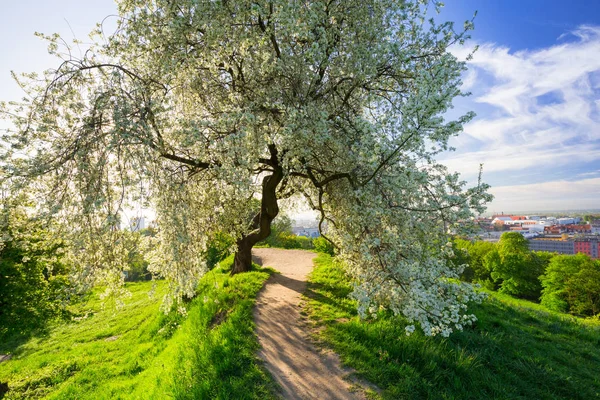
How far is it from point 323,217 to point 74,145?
786 centimetres

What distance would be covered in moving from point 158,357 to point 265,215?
607 centimetres

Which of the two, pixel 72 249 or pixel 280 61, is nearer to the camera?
pixel 72 249

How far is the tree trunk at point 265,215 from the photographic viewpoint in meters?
10.5

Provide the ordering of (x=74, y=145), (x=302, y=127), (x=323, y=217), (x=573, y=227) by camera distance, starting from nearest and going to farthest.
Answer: (x=74, y=145)
(x=302, y=127)
(x=323, y=217)
(x=573, y=227)

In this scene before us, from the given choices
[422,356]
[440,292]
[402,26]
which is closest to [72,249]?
[440,292]

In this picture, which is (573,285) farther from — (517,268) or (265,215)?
(265,215)

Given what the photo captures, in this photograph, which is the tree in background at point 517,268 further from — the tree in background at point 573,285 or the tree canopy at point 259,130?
the tree canopy at point 259,130

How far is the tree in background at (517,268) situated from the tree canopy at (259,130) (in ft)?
133

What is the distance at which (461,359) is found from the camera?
23.1 feet

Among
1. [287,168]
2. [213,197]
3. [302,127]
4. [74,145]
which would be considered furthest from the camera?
[213,197]

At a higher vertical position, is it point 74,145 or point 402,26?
point 402,26

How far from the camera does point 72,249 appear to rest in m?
6.30

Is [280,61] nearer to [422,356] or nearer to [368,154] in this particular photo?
[368,154]

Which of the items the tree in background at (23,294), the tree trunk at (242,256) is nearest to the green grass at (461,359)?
the tree trunk at (242,256)
